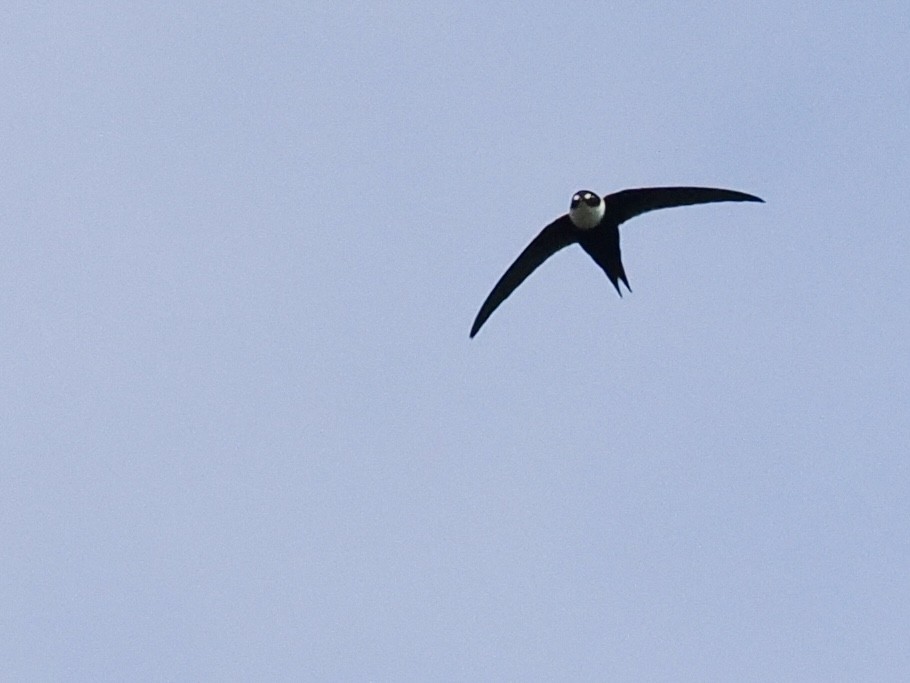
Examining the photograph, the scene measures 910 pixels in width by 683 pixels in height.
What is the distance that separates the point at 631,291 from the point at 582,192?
50.1 inches

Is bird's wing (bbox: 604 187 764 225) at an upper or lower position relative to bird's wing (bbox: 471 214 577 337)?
upper

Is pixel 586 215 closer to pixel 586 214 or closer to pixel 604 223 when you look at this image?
pixel 586 214

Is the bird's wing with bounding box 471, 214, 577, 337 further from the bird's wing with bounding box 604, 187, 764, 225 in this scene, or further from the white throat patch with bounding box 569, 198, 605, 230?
the bird's wing with bounding box 604, 187, 764, 225

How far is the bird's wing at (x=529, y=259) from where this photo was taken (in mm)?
30188

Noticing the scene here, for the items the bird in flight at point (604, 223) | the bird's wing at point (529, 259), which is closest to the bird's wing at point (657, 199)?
the bird in flight at point (604, 223)

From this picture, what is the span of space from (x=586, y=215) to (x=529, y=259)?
1014 millimetres

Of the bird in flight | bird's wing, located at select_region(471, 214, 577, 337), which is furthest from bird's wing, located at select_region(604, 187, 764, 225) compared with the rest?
bird's wing, located at select_region(471, 214, 577, 337)

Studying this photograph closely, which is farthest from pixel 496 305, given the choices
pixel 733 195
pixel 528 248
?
pixel 733 195

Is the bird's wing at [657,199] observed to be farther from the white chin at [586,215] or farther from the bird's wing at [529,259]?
the bird's wing at [529,259]

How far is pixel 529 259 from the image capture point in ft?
99.9

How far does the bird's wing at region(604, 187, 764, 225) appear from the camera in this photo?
2991cm

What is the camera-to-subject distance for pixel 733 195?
30281 mm

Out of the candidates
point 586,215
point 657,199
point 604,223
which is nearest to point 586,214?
point 586,215

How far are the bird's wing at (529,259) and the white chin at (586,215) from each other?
0.16 metres
